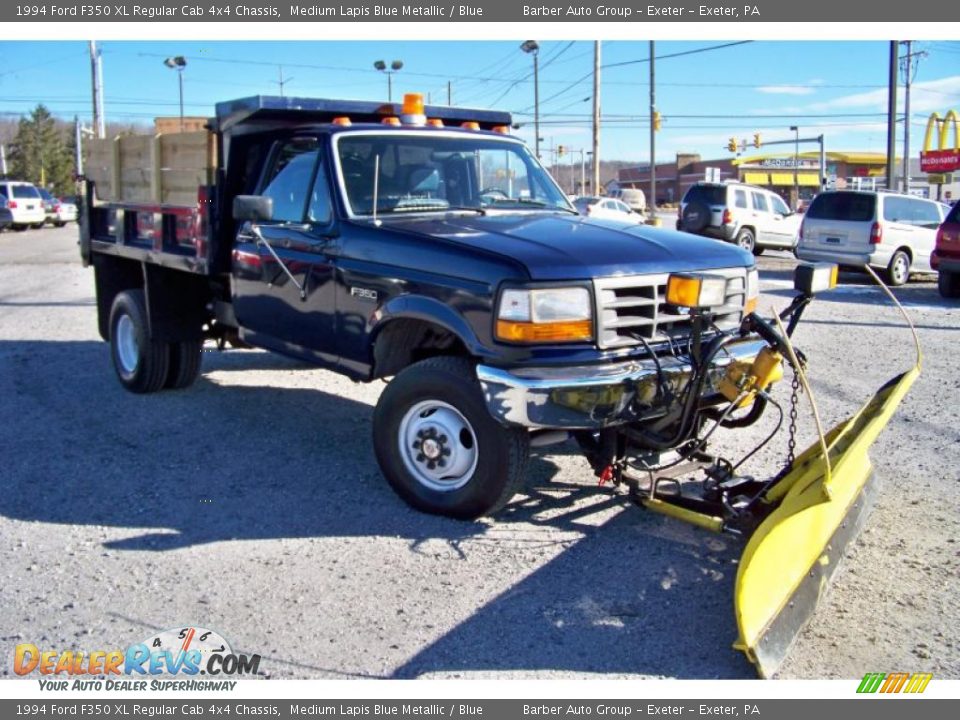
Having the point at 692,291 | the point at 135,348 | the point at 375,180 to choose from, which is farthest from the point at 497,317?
the point at 135,348

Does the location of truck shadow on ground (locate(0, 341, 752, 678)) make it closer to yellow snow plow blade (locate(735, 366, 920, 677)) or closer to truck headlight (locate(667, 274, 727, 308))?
yellow snow plow blade (locate(735, 366, 920, 677))

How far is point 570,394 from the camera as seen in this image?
4.21 m

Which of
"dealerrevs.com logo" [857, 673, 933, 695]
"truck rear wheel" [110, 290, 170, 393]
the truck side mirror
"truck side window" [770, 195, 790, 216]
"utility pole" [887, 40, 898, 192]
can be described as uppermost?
"utility pole" [887, 40, 898, 192]

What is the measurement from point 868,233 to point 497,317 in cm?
1416

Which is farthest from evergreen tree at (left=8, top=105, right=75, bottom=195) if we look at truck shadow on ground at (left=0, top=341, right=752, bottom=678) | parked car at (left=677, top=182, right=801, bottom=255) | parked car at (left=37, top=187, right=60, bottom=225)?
truck shadow on ground at (left=0, top=341, right=752, bottom=678)

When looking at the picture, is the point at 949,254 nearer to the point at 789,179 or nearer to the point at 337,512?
the point at 337,512

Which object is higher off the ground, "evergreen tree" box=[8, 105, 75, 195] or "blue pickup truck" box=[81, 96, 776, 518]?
"evergreen tree" box=[8, 105, 75, 195]

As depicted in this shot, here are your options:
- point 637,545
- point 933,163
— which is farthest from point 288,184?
point 933,163

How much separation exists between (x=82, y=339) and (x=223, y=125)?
16.1ft

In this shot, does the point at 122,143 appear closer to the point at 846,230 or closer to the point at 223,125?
the point at 223,125

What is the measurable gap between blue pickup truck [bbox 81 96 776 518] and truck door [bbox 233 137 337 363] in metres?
0.01

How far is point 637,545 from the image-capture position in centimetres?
448

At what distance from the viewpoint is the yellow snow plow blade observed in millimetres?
3330

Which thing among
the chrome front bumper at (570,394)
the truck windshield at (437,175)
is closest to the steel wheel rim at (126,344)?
the truck windshield at (437,175)
